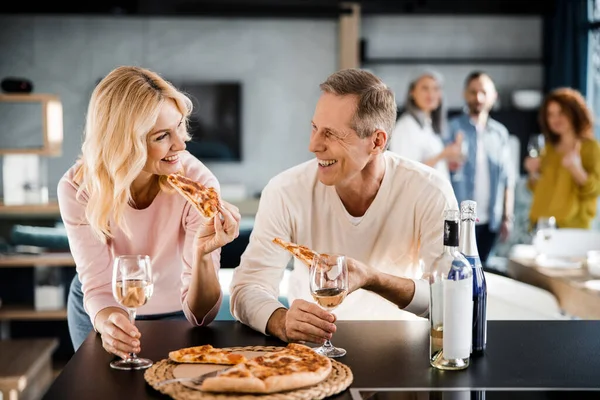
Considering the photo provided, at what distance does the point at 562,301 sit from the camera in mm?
3070

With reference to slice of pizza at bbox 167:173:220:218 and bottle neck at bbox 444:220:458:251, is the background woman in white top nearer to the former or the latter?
slice of pizza at bbox 167:173:220:218

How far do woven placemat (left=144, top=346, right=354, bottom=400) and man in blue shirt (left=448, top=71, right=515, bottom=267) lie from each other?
3.46m

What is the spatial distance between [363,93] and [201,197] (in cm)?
56

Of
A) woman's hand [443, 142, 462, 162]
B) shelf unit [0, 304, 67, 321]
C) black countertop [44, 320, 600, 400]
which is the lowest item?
shelf unit [0, 304, 67, 321]

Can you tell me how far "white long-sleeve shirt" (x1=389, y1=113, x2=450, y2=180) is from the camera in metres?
4.59

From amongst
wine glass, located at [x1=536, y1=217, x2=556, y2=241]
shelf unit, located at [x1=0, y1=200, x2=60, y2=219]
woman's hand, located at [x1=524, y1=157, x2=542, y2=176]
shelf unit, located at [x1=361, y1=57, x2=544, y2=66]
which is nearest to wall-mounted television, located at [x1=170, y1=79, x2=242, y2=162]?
shelf unit, located at [x1=361, y1=57, x2=544, y2=66]

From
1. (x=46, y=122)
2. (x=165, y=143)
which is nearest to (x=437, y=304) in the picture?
(x=165, y=143)

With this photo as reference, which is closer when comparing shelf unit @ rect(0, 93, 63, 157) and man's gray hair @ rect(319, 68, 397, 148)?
man's gray hair @ rect(319, 68, 397, 148)

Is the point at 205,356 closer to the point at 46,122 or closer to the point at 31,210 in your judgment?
the point at 31,210

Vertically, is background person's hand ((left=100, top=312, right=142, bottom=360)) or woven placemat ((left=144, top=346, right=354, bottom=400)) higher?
background person's hand ((left=100, top=312, right=142, bottom=360))

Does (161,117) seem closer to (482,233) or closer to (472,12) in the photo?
(482,233)

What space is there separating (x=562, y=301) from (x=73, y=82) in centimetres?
603

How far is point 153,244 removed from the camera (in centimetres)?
221

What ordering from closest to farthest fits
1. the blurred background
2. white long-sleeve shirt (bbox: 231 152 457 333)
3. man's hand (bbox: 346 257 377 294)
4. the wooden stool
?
man's hand (bbox: 346 257 377 294) → white long-sleeve shirt (bbox: 231 152 457 333) → the wooden stool → the blurred background
